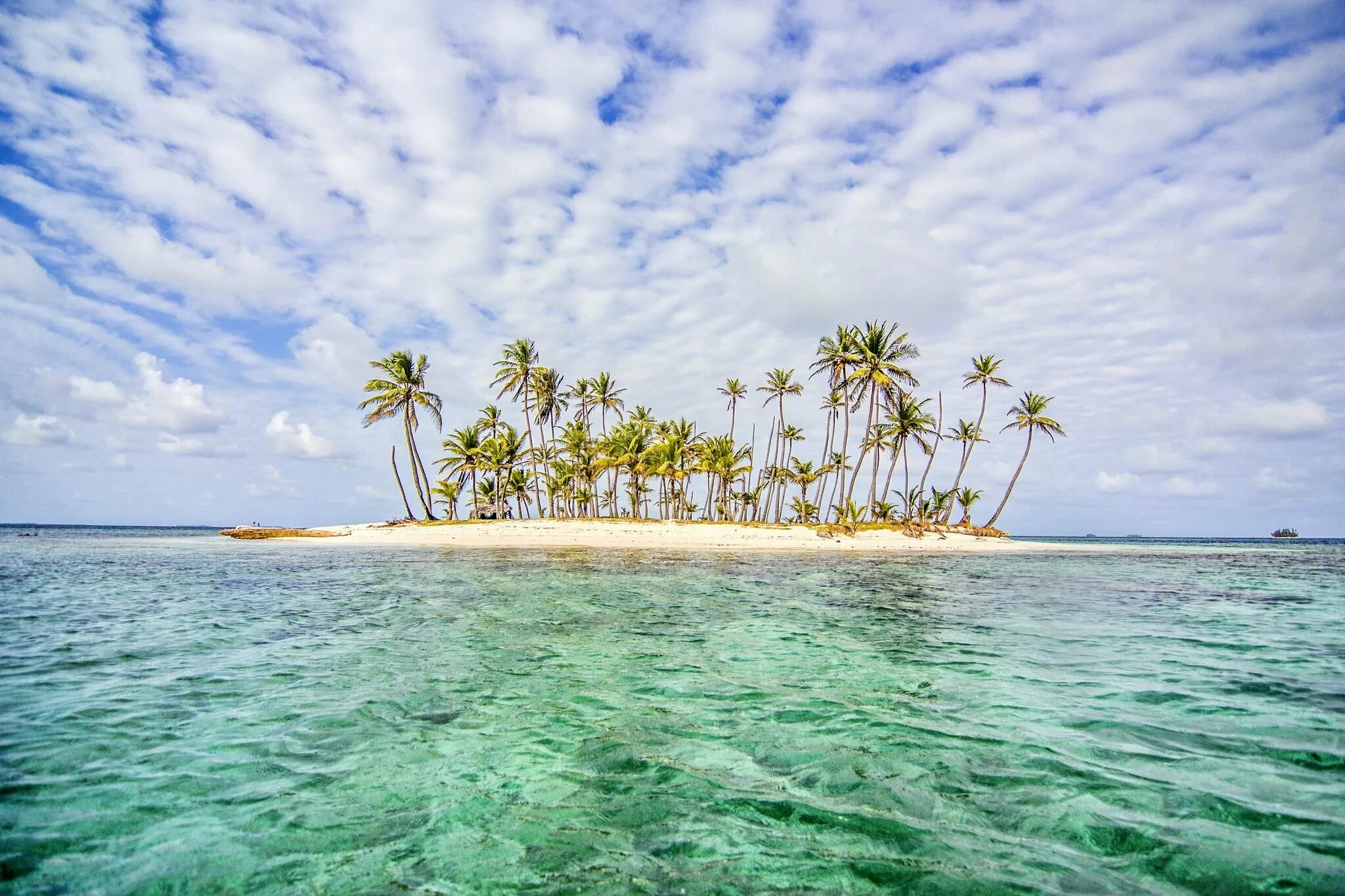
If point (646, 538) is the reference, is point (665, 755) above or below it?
below

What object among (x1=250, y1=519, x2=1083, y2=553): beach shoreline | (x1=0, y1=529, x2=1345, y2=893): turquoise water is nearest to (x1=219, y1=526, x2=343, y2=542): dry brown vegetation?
(x1=250, y1=519, x2=1083, y2=553): beach shoreline

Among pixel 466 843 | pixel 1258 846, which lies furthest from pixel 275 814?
pixel 1258 846

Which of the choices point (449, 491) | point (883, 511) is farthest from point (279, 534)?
point (883, 511)

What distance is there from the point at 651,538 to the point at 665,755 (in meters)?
46.1

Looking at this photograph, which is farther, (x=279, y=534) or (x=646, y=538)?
(x=279, y=534)

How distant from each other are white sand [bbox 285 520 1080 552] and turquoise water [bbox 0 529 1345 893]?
33.1 meters

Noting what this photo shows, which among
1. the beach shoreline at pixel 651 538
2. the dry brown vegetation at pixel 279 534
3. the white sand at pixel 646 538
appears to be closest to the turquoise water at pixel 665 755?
the beach shoreline at pixel 651 538

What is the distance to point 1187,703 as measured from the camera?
7035 millimetres

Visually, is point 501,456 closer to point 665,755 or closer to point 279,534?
point 279,534

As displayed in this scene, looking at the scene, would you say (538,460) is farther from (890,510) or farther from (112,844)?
(112,844)

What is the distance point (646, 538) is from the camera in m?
50.8

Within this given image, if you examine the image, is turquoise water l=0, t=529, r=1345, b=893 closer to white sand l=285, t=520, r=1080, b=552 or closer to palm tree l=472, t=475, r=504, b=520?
white sand l=285, t=520, r=1080, b=552

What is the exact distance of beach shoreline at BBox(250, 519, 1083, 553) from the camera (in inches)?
1817

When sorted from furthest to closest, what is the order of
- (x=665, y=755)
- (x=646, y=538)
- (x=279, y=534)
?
(x=279, y=534)
(x=646, y=538)
(x=665, y=755)
